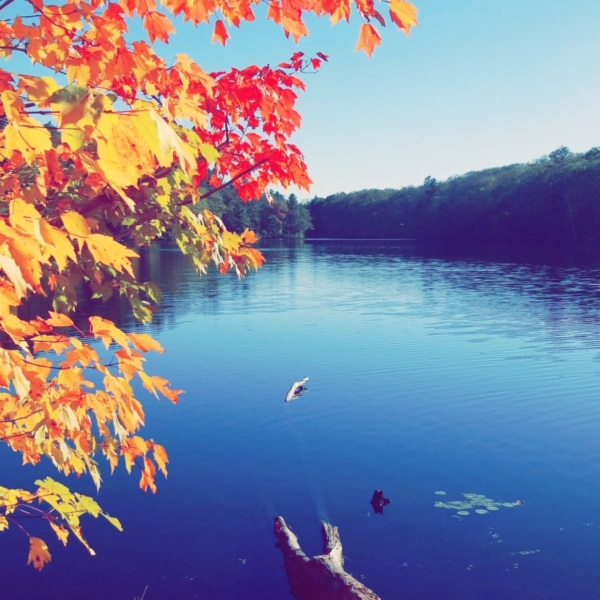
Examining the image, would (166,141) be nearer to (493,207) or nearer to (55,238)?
(55,238)

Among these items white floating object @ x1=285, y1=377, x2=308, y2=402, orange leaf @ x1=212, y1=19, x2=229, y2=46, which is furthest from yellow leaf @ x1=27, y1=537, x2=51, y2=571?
white floating object @ x1=285, y1=377, x2=308, y2=402

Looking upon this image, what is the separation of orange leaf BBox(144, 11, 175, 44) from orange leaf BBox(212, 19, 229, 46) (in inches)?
16.2

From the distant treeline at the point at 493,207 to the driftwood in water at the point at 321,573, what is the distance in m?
106

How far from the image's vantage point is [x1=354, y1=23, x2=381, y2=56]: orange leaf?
3.15m

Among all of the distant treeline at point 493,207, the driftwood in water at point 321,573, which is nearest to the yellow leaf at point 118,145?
the driftwood in water at point 321,573

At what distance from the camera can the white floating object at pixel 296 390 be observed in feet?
56.6

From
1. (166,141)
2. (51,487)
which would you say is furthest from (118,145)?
(51,487)

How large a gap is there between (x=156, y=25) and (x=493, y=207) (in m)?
136

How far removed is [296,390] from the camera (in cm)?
1780

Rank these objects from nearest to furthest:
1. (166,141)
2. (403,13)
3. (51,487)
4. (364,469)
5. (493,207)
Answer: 1. (166,141)
2. (403,13)
3. (51,487)
4. (364,469)
5. (493,207)

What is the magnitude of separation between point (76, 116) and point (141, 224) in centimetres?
336

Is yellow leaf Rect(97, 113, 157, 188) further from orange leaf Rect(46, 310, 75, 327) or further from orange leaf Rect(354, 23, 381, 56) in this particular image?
orange leaf Rect(46, 310, 75, 327)

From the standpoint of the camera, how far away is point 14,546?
10.3 m

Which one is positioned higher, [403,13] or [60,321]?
[403,13]
